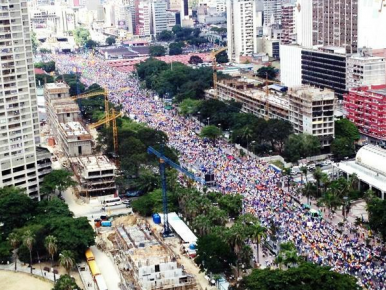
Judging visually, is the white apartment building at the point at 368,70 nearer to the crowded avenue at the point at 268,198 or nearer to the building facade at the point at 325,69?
the building facade at the point at 325,69

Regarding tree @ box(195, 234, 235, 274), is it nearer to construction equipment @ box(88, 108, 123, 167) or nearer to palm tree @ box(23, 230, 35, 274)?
palm tree @ box(23, 230, 35, 274)

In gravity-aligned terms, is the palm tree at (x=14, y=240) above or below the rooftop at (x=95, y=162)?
below

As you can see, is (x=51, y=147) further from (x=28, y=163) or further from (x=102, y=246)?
(x=102, y=246)

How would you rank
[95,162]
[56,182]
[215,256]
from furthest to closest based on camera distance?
1. [95,162]
2. [56,182]
3. [215,256]

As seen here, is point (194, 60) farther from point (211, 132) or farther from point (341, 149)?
point (341, 149)

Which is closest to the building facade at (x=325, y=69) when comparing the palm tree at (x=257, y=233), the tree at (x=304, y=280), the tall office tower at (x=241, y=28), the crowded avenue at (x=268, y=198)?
the crowded avenue at (x=268, y=198)

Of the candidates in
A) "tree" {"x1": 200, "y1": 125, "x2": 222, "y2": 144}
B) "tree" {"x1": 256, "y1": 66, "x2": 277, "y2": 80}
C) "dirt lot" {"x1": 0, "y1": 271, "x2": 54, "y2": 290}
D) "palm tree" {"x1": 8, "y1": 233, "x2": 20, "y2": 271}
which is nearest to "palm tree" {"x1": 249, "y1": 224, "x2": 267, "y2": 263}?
"dirt lot" {"x1": 0, "y1": 271, "x2": 54, "y2": 290}

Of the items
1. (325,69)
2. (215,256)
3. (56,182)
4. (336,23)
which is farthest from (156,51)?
(215,256)
